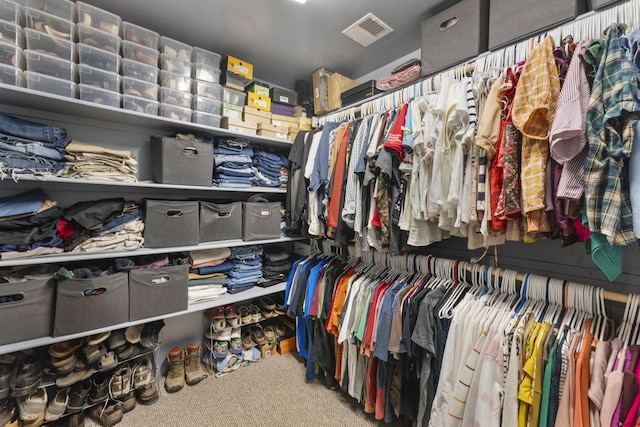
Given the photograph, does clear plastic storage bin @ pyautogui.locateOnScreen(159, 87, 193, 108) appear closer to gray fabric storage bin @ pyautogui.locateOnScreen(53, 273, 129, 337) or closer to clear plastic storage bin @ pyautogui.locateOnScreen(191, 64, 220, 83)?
clear plastic storage bin @ pyautogui.locateOnScreen(191, 64, 220, 83)

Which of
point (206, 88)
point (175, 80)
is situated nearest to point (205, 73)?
point (206, 88)

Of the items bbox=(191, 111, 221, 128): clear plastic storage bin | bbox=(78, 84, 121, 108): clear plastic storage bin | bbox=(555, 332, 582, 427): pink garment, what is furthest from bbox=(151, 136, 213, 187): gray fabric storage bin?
bbox=(555, 332, 582, 427): pink garment

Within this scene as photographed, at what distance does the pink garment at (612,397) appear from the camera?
771mm

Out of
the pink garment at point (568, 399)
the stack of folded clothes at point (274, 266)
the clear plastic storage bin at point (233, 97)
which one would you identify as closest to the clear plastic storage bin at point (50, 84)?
the clear plastic storage bin at point (233, 97)

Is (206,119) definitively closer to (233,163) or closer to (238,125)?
(238,125)

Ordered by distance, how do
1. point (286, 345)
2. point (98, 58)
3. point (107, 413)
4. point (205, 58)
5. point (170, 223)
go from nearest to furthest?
point (98, 58) → point (107, 413) → point (170, 223) → point (205, 58) → point (286, 345)

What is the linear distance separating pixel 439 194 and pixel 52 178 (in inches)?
71.6

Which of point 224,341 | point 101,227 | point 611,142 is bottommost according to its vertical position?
point 224,341

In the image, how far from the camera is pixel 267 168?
216 cm

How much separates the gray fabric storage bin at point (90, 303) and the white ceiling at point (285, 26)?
5.12 feet

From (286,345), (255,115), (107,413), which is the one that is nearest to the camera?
(107,413)

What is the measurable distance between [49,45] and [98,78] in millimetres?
208

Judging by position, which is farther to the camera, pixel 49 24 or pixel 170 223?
pixel 170 223

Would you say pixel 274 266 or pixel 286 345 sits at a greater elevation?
pixel 274 266
